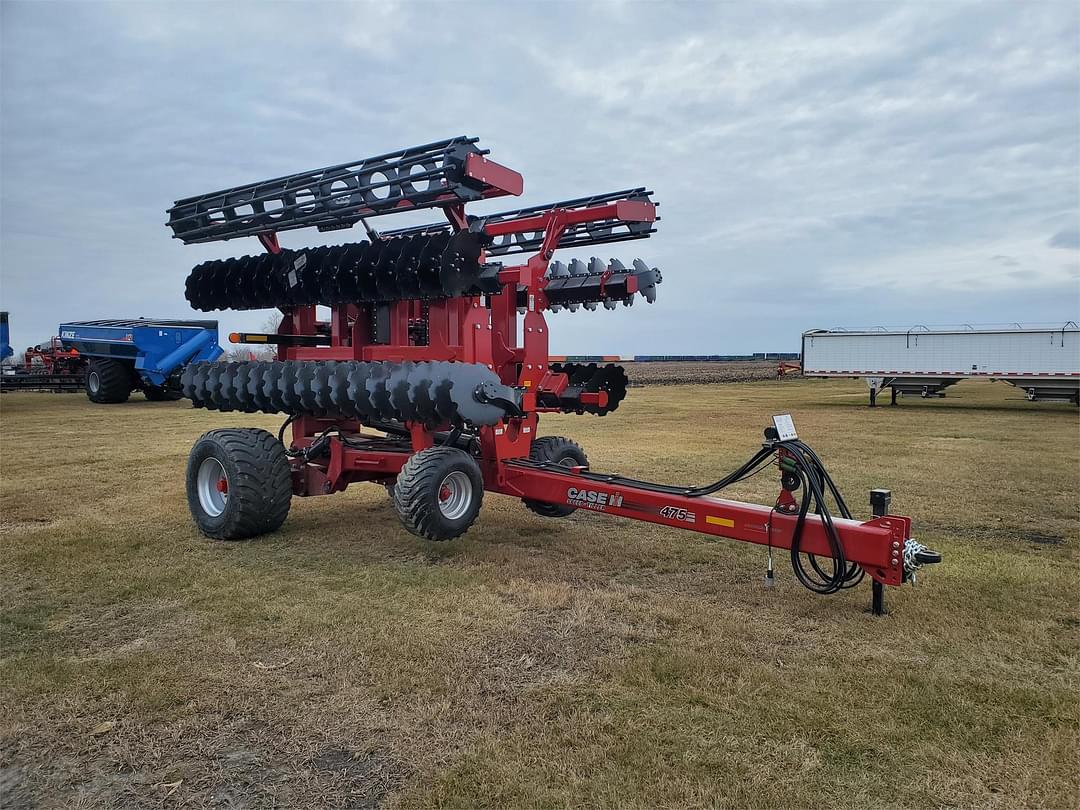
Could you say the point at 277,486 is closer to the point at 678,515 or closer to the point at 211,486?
the point at 211,486

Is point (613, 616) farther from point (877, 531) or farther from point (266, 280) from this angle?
point (266, 280)

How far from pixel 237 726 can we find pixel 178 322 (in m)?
22.0

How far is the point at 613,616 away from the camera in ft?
15.0

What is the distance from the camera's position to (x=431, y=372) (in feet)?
17.7

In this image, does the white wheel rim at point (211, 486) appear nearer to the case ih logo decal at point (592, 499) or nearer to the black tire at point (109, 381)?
the case ih logo decal at point (592, 499)

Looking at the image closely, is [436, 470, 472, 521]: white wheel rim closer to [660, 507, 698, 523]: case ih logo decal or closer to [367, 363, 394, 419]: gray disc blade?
[367, 363, 394, 419]: gray disc blade

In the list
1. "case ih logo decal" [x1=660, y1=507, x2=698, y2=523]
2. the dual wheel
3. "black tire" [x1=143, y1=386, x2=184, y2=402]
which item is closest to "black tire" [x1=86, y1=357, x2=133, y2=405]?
"black tire" [x1=143, y1=386, x2=184, y2=402]

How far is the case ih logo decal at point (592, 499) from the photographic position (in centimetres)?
532

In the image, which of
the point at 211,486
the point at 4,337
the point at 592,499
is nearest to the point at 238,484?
the point at 211,486

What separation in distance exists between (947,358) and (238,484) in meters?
20.6

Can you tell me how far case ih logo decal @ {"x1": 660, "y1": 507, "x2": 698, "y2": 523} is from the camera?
16.0ft

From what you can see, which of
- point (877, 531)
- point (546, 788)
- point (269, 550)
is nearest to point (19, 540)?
point (269, 550)

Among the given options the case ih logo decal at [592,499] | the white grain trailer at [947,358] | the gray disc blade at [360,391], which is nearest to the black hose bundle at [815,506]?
the case ih logo decal at [592,499]

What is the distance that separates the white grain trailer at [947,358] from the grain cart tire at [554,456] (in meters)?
17.8
